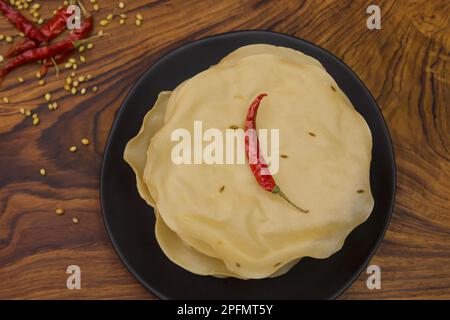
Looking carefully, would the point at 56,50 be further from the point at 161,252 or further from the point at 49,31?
the point at 161,252

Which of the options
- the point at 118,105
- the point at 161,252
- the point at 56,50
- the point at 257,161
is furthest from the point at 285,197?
the point at 56,50

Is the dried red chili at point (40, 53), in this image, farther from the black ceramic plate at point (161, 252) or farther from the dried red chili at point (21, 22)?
the black ceramic plate at point (161, 252)

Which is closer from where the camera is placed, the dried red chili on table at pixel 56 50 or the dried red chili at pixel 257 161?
the dried red chili at pixel 257 161

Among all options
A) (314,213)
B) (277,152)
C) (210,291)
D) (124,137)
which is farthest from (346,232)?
(124,137)

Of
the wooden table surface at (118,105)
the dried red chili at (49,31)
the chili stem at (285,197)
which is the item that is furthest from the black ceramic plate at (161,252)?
the dried red chili at (49,31)

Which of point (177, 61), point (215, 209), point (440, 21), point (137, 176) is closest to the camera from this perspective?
point (215, 209)

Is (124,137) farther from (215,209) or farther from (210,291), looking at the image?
(210,291)
